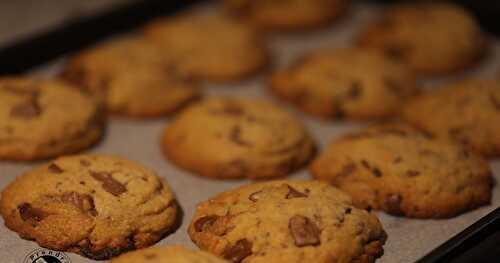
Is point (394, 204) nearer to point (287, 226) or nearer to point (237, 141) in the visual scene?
point (287, 226)

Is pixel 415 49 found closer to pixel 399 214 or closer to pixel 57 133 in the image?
pixel 399 214

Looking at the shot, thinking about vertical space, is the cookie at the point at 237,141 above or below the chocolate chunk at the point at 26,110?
below

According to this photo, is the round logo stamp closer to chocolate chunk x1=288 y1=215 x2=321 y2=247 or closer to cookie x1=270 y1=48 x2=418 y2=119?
chocolate chunk x1=288 y1=215 x2=321 y2=247

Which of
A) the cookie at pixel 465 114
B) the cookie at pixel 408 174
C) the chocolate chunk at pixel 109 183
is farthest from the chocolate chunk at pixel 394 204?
the chocolate chunk at pixel 109 183

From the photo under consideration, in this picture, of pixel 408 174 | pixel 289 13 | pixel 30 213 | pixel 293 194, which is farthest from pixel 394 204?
pixel 289 13

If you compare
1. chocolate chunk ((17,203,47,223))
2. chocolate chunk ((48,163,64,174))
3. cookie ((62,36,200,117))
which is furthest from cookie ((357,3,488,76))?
chocolate chunk ((17,203,47,223))

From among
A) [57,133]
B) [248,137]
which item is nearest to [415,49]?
[248,137]

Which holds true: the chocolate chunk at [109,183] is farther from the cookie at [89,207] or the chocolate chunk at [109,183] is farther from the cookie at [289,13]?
the cookie at [289,13]
